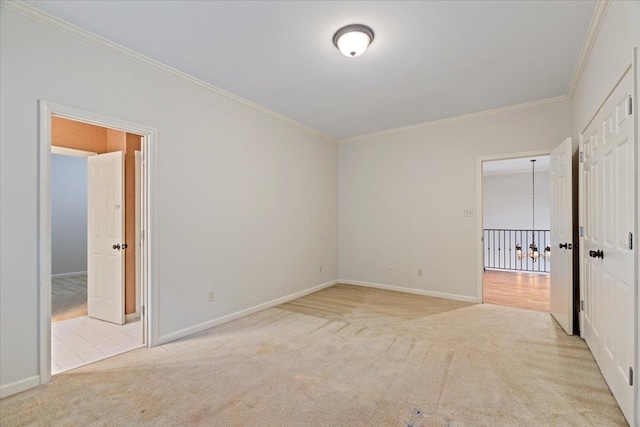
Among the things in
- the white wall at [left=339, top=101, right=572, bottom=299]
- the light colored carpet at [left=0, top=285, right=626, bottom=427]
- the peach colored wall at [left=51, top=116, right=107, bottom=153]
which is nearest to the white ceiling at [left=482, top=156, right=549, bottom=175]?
the white wall at [left=339, top=101, right=572, bottom=299]

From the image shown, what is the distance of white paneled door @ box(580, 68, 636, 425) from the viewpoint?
1.79m

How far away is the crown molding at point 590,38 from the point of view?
2.20 meters

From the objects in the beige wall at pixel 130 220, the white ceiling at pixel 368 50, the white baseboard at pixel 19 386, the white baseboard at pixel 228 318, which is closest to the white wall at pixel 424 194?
the white ceiling at pixel 368 50

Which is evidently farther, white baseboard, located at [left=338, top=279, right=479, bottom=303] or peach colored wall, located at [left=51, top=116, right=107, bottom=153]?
white baseboard, located at [left=338, top=279, right=479, bottom=303]

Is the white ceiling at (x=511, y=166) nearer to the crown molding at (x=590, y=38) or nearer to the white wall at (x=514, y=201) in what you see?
the white wall at (x=514, y=201)

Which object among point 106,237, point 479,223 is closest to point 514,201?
point 479,223

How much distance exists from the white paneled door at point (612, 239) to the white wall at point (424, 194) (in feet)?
4.48

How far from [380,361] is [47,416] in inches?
93.1

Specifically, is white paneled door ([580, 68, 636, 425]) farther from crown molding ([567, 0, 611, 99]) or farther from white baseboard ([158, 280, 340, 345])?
white baseboard ([158, 280, 340, 345])

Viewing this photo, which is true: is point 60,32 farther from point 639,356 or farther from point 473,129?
point 473,129

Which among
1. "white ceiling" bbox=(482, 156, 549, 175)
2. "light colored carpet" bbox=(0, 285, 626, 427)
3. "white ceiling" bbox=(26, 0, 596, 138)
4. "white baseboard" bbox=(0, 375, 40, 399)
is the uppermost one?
"white ceiling" bbox=(26, 0, 596, 138)

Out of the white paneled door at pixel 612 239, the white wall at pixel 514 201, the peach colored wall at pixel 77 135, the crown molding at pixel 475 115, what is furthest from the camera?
the white wall at pixel 514 201

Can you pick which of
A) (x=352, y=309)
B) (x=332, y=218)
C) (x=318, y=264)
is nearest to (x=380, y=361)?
(x=352, y=309)

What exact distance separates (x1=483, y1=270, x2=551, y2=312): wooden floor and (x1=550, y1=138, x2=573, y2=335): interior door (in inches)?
26.7
